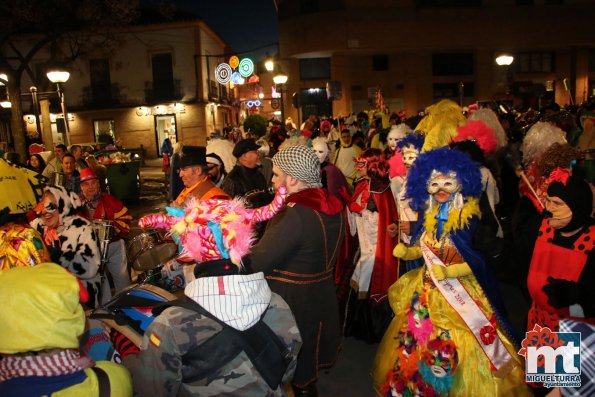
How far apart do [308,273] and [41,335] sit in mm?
1944

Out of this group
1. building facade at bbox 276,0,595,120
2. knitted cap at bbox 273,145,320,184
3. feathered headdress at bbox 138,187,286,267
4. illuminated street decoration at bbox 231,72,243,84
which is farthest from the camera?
→ building facade at bbox 276,0,595,120

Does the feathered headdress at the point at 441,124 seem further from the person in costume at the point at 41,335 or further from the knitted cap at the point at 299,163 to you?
the person in costume at the point at 41,335

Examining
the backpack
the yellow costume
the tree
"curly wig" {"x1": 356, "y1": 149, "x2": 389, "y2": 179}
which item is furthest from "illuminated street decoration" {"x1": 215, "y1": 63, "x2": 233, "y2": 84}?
the backpack

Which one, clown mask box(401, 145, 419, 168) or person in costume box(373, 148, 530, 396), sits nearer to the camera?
person in costume box(373, 148, 530, 396)

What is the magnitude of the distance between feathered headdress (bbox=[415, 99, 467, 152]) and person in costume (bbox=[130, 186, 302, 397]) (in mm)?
3565

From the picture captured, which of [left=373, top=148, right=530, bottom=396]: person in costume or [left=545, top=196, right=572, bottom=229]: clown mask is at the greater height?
[left=545, top=196, right=572, bottom=229]: clown mask

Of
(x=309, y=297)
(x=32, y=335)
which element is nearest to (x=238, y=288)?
(x=32, y=335)

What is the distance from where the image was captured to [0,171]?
346 centimetres

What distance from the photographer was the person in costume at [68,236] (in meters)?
4.22

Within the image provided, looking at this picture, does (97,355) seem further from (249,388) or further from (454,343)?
(454,343)

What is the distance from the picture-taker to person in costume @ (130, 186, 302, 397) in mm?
2139

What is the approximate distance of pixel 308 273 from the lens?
3.43 meters

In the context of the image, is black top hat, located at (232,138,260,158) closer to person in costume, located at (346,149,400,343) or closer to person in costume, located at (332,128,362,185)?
person in costume, located at (346,149,400,343)

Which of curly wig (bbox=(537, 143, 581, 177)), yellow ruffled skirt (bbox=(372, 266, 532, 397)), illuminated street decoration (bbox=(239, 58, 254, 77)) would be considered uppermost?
illuminated street decoration (bbox=(239, 58, 254, 77))
